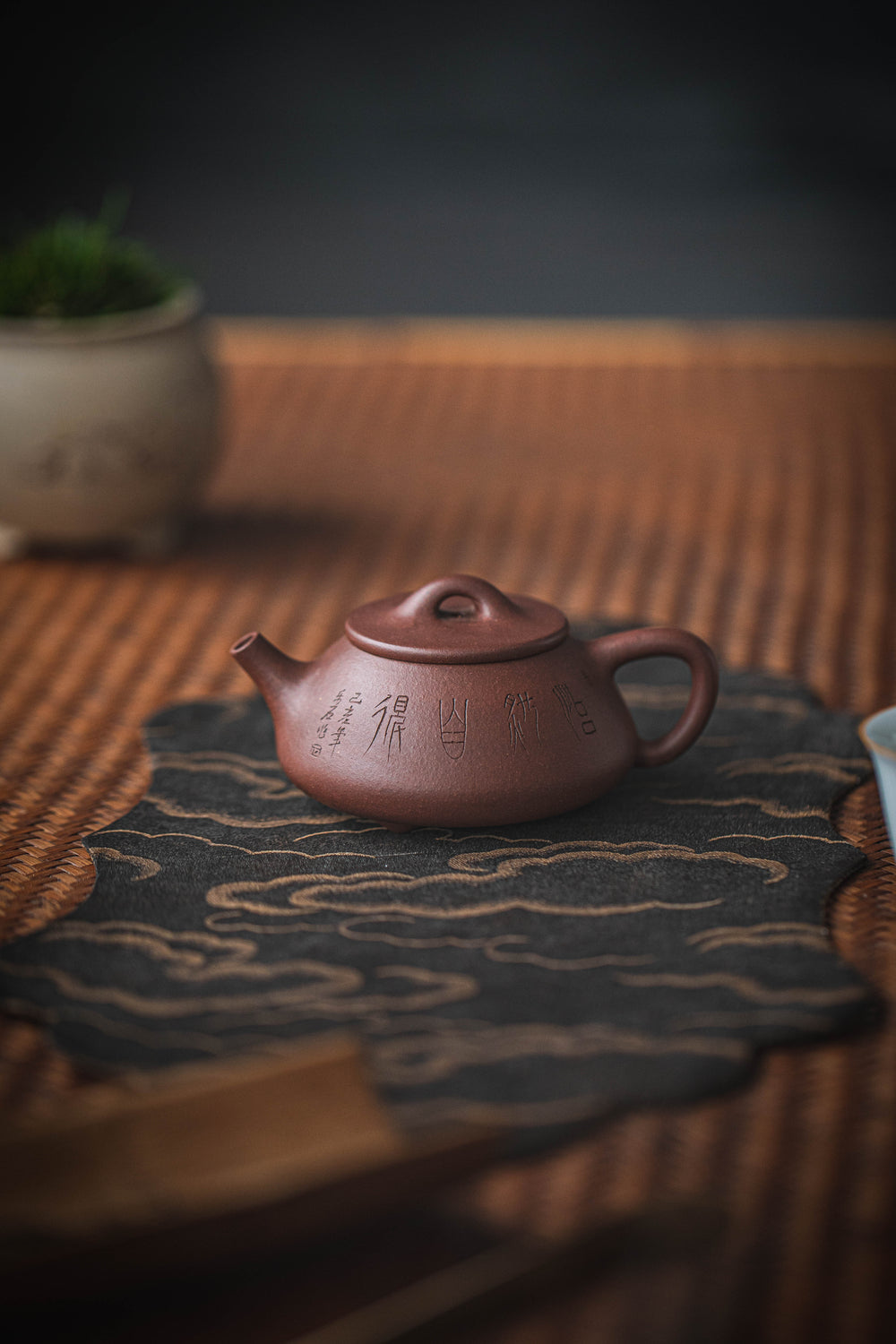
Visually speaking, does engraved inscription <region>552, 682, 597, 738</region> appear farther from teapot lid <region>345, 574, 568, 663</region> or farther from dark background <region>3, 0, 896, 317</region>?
dark background <region>3, 0, 896, 317</region>

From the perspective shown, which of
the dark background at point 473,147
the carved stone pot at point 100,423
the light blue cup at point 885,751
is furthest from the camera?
the dark background at point 473,147

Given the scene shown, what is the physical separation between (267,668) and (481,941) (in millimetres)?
214

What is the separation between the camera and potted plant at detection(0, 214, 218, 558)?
→ 1.07 metres

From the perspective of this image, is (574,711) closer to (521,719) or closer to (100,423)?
(521,719)

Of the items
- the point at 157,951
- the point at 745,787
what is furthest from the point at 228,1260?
the point at 745,787

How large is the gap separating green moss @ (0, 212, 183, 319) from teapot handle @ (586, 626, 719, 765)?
1.97 feet

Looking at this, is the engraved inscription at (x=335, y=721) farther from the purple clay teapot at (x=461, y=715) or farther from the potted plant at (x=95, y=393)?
the potted plant at (x=95, y=393)

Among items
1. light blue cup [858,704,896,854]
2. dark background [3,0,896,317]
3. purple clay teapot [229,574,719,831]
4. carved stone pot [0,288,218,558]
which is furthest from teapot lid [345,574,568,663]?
dark background [3,0,896,317]

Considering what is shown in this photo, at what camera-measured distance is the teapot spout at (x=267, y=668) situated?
73cm

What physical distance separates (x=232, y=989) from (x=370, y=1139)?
5.4 inches

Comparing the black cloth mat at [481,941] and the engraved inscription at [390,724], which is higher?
the engraved inscription at [390,724]

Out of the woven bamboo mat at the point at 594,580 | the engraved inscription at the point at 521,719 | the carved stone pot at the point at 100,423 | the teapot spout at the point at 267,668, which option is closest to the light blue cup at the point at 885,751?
the woven bamboo mat at the point at 594,580

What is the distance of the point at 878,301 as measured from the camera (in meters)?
2.66

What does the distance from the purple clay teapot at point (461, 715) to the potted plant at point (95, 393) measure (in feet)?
1.50
